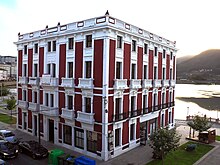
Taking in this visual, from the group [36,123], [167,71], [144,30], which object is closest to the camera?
[144,30]

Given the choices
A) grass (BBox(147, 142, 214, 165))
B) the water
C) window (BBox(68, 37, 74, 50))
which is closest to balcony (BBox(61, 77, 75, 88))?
window (BBox(68, 37, 74, 50))

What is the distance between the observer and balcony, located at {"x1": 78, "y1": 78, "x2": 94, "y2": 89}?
2395 cm

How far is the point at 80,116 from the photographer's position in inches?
Answer: 963

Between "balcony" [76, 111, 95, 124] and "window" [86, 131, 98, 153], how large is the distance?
1629mm

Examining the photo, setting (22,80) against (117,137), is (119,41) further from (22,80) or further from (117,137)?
(22,80)

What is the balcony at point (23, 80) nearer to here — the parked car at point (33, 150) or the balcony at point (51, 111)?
the balcony at point (51, 111)

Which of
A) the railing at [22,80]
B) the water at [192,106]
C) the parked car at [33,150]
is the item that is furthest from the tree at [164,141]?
the water at [192,106]

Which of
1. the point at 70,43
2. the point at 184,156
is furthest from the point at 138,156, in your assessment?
the point at 70,43

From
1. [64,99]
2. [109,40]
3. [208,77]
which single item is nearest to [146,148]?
[64,99]

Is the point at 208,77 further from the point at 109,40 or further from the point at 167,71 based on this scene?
the point at 109,40

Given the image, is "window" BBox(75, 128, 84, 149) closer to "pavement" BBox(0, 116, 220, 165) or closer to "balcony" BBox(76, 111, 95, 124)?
"pavement" BBox(0, 116, 220, 165)

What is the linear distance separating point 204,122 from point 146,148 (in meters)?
9.39

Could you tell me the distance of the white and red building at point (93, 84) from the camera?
23.6 meters

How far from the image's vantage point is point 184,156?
2509cm
